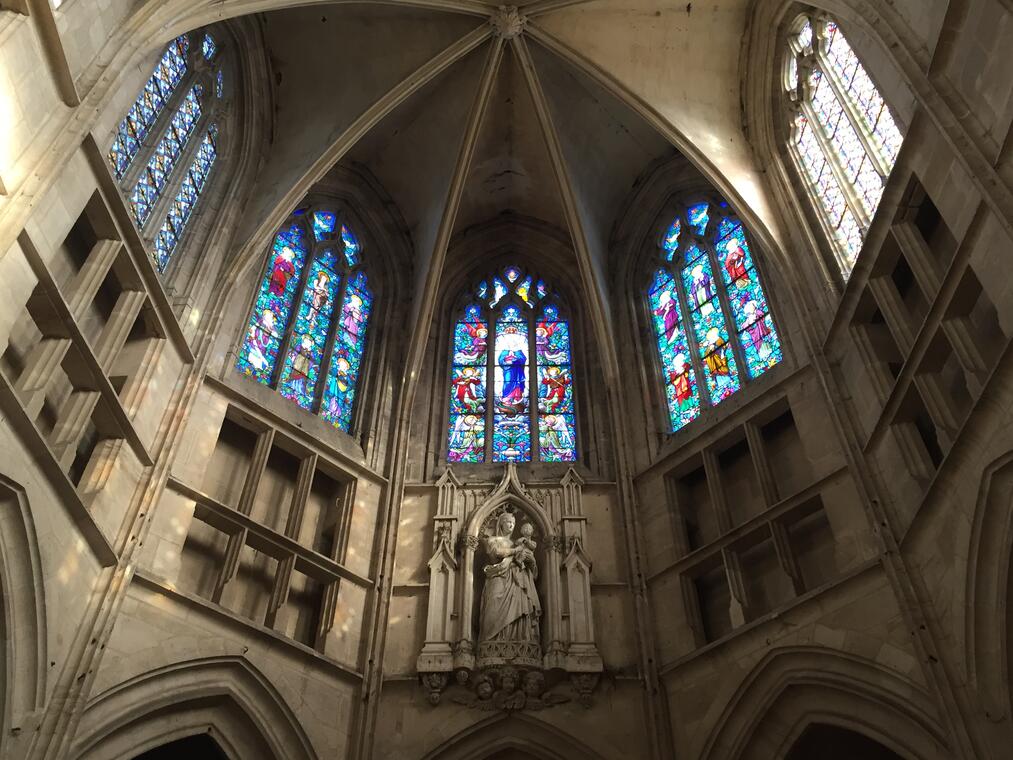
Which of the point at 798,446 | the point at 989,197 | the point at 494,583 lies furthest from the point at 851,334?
the point at 494,583

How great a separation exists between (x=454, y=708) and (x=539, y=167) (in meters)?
8.41

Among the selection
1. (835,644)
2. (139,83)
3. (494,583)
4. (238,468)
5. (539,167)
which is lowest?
(835,644)

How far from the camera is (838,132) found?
A: 1084cm

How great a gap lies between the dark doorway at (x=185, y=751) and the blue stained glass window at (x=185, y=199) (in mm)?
4807

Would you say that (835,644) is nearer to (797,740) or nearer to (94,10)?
(797,740)

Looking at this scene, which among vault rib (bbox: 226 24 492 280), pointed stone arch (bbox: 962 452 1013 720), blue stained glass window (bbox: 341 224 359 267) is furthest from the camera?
blue stained glass window (bbox: 341 224 359 267)

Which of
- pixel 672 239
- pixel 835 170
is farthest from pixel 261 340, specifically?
pixel 835 170

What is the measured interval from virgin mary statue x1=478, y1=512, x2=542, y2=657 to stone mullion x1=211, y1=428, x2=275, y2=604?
Result: 2623 mm

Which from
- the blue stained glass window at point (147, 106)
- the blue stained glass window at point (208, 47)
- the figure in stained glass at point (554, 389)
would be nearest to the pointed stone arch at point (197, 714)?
the blue stained glass window at point (147, 106)

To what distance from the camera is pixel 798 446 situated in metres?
10.5

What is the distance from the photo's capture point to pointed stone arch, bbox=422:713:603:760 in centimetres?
942

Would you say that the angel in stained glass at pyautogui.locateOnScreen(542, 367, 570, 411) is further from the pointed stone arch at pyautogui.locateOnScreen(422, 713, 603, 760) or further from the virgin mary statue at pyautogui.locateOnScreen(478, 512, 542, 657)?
the pointed stone arch at pyautogui.locateOnScreen(422, 713, 603, 760)

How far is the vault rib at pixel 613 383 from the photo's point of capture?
960cm

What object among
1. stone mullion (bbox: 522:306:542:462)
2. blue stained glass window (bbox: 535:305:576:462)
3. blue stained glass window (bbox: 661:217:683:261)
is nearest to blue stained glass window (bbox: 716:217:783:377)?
blue stained glass window (bbox: 661:217:683:261)
